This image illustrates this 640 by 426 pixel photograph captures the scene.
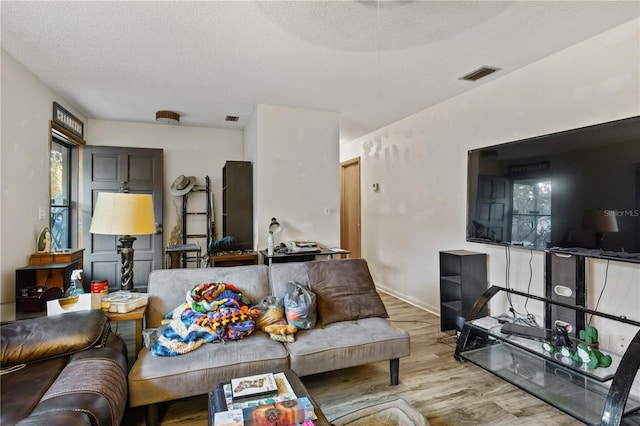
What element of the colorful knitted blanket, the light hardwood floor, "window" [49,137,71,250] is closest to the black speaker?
the light hardwood floor

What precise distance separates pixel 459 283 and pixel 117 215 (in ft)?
9.75

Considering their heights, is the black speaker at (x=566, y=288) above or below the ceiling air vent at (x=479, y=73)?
below

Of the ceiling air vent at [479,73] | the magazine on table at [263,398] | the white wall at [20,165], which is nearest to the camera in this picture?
the magazine on table at [263,398]

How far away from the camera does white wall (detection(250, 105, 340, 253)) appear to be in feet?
13.0

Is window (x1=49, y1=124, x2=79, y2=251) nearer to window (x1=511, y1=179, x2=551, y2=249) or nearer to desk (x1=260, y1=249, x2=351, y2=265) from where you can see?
desk (x1=260, y1=249, x2=351, y2=265)

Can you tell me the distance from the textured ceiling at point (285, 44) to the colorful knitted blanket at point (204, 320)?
6.01 feet

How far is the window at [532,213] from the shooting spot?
8.30ft

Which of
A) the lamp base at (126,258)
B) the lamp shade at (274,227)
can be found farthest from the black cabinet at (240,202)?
the lamp base at (126,258)

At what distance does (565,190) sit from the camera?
2.40m

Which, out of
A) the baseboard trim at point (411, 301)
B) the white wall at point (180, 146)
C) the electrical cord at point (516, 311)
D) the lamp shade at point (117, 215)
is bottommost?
the baseboard trim at point (411, 301)

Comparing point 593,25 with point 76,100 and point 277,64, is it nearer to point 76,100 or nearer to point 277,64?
point 277,64

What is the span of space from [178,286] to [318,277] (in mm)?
1011

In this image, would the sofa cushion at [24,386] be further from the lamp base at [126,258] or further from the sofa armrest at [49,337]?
the lamp base at [126,258]

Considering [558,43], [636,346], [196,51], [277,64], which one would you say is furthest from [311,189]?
[636,346]
